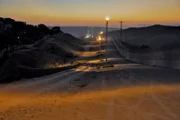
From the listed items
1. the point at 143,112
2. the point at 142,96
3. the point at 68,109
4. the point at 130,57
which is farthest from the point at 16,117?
the point at 130,57

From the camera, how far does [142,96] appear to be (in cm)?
1639

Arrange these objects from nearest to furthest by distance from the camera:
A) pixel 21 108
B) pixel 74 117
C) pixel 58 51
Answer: pixel 74 117 < pixel 21 108 < pixel 58 51

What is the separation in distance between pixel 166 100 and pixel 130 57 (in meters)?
46.1

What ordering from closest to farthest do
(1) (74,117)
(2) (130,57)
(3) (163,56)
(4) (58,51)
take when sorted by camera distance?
(1) (74,117), (3) (163,56), (2) (130,57), (4) (58,51)

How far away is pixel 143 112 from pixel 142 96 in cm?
332

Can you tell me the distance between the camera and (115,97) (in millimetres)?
16672

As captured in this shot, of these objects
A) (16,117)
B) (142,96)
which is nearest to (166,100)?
(142,96)

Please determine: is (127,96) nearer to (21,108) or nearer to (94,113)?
(94,113)

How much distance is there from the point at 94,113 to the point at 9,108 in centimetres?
455

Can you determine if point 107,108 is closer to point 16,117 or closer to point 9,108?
point 16,117

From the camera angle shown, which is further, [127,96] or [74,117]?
[127,96]

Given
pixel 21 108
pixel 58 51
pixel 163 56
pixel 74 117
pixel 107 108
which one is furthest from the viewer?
pixel 58 51

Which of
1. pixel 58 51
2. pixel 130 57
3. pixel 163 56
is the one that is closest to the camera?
pixel 163 56

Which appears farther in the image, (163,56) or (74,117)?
(163,56)
